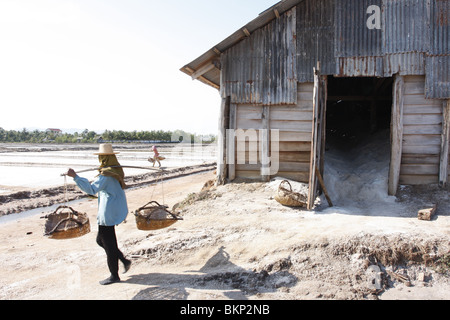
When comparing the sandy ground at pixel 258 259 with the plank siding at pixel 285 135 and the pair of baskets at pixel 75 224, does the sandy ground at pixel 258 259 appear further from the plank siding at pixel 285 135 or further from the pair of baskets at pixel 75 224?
the plank siding at pixel 285 135

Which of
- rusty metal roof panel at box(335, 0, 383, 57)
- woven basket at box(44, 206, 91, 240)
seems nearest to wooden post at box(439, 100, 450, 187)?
rusty metal roof panel at box(335, 0, 383, 57)

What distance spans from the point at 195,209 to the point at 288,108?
387cm

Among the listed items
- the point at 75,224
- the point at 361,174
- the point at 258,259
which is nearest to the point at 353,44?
the point at 361,174

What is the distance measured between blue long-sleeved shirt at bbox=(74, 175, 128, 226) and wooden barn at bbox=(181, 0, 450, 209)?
451 cm

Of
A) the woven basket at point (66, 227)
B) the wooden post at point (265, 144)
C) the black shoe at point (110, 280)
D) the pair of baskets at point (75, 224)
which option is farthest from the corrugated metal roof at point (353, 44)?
the black shoe at point (110, 280)

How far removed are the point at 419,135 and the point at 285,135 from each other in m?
3.50

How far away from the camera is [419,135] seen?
888 cm

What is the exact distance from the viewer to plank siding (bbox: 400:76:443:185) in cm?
877

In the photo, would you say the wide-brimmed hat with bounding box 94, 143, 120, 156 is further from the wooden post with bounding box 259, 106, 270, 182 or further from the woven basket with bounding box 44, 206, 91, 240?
the wooden post with bounding box 259, 106, 270, 182

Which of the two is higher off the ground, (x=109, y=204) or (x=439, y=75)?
(x=439, y=75)

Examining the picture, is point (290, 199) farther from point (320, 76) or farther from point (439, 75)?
point (439, 75)

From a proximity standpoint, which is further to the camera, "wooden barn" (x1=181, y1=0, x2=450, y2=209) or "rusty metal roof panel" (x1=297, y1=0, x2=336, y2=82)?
"rusty metal roof panel" (x1=297, y1=0, x2=336, y2=82)

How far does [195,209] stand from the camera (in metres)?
8.24
